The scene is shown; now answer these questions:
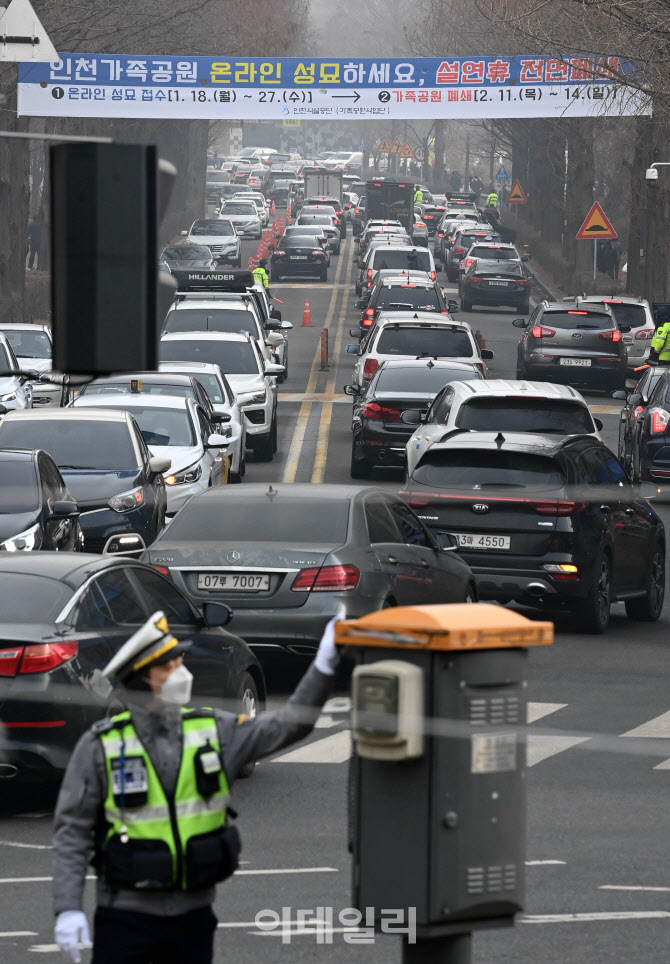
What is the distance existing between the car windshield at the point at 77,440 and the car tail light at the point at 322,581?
6.09 metres

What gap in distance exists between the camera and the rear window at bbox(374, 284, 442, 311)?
39.0 metres

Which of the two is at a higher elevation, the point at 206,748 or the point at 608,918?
the point at 206,748

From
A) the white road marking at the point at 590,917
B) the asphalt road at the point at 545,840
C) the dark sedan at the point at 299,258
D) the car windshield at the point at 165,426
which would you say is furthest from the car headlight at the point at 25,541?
the dark sedan at the point at 299,258

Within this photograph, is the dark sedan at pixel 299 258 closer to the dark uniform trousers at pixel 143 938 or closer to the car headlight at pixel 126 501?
the car headlight at pixel 126 501

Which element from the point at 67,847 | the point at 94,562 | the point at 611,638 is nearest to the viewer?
the point at 67,847

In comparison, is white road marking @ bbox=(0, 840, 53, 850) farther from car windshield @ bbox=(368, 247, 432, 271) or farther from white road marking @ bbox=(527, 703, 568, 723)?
car windshield @ bbox=(368, 247, 432, 271)

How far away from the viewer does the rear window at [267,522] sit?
1220 cm

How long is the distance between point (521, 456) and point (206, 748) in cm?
990

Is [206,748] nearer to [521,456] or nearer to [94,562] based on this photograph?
[94,562]

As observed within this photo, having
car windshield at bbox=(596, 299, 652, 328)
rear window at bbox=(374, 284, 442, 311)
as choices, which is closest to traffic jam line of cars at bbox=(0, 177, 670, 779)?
rear window at bbox=(374, 284, 442, 311)

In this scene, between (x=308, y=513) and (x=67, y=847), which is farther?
(x=308, y=513)

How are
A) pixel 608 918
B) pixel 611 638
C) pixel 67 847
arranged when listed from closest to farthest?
pixel 67 847
pixel 608 918
pixel 611 638

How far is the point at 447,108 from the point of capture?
1857 inches

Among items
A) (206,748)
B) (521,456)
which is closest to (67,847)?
(206,748)
